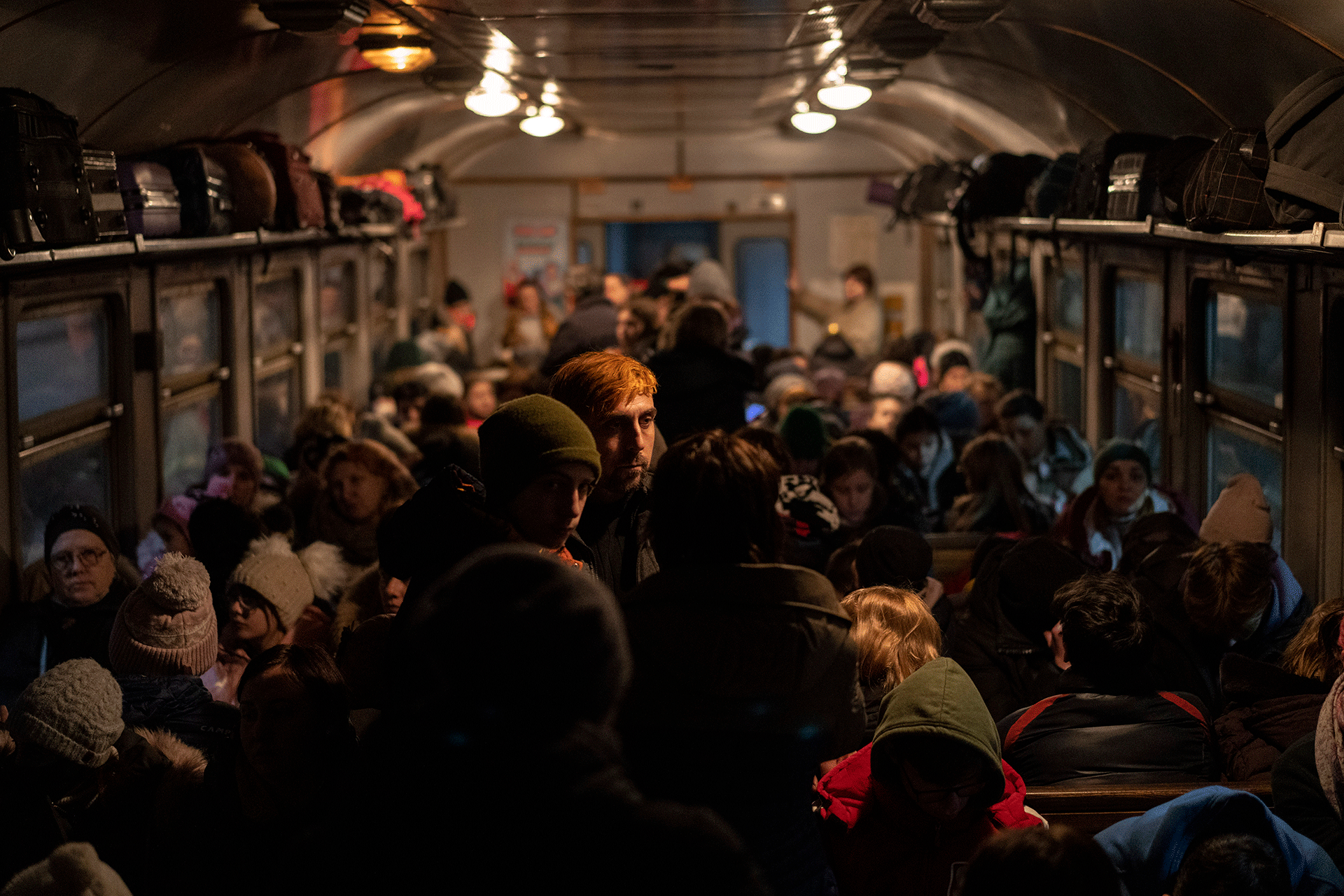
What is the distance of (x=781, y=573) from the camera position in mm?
2168

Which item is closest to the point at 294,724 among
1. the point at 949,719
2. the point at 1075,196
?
the point at 949,719

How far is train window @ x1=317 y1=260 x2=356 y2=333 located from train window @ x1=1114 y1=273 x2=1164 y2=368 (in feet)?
17.5

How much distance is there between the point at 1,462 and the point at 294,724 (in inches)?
107

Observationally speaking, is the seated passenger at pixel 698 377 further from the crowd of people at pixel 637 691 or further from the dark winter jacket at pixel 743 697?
the dark winter jacket at pixel 743 697

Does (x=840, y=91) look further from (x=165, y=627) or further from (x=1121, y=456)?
(x=165, y=627)

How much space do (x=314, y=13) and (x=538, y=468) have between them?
9.87 ft

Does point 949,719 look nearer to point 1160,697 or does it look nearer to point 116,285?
point 1160,697

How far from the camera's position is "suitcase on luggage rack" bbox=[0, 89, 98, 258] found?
404 cm

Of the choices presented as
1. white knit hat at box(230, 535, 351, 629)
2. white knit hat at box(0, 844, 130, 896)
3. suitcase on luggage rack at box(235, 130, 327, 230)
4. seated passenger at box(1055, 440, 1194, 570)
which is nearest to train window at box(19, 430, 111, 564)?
white knit hat at box(230, 535, 351, 629)

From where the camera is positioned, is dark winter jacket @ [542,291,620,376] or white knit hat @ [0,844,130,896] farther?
dark winter jacket @ [542,291,620,376]

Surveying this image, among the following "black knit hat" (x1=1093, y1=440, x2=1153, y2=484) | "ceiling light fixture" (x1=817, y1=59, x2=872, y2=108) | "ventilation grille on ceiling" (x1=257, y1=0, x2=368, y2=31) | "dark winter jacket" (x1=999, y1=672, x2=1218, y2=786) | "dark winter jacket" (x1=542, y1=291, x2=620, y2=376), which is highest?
"ceiling light fixture" (x1=817, y1=59, x2=872, y2=108)

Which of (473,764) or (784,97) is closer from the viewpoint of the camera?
(473,764)

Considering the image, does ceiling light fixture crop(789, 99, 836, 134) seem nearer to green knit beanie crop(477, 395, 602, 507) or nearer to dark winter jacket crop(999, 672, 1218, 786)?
dark winter jacket crop(999, 672, 1218, 786)

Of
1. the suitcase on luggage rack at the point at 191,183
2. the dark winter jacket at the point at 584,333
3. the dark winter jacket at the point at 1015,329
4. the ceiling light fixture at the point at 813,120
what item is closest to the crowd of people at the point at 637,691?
the suitcase on luggage rack at the point at 191,183
